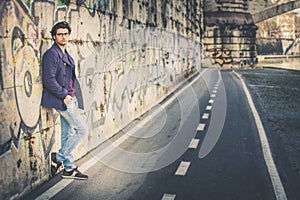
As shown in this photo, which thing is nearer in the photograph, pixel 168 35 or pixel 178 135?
pixel 178 135

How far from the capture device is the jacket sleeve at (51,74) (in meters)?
5.21

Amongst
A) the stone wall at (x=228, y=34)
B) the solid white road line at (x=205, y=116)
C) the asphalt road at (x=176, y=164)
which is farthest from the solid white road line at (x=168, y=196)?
the stone wall at (x=228, y=34)

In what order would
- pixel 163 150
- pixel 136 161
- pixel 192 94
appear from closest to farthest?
pixel 136 161 < pixel 163 150 < pixel 192 94

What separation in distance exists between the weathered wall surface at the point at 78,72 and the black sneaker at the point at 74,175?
0.30 metres

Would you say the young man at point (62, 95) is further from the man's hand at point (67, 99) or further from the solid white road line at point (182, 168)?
the solid white road line at point (182, 168)

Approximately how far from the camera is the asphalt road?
16.3 feet

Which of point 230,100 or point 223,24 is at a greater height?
point 223,24

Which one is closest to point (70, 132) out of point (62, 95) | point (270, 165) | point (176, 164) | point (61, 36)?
point (62, 95)

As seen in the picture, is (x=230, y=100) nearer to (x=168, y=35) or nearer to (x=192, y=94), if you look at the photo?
(x=192, y=94)

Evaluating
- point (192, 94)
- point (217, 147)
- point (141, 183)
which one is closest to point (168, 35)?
point (192, 94)

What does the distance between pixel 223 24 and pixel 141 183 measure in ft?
137

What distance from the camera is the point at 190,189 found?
16.7ft

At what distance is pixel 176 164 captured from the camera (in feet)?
20.5

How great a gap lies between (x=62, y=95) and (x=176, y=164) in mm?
2248
